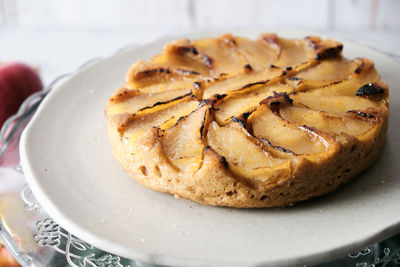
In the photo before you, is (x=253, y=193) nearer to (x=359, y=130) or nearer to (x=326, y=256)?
(x=326, y=256)

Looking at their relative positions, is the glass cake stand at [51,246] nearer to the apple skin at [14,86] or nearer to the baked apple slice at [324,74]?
the baked apple slice at [324,74]

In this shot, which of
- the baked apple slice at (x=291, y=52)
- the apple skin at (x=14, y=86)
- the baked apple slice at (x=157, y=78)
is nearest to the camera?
the baked apple slice at (x=157, y=78)

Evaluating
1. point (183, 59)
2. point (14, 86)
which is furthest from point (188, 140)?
point (14, 86)

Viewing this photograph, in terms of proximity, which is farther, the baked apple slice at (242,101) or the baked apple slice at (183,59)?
the baked apple slice at (183,59)

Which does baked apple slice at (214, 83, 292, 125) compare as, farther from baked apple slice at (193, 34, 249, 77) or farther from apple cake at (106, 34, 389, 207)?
baked apple slice at (193, 34, 249, 77)

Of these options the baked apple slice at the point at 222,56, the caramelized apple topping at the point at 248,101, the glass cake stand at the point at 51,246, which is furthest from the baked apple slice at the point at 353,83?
the glass cake stand at the point at 51,246

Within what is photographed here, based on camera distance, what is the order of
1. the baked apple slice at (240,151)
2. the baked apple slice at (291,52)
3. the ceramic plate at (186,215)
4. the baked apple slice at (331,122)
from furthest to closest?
1. the baked apple slice at (291,52)
2. the baked apple slice at (331,122)
3. the baked apple slice at (240,151)
4. the ceramic plate at (186,215)

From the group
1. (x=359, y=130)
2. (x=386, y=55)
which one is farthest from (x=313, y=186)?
Result: (x=386, y=55)
